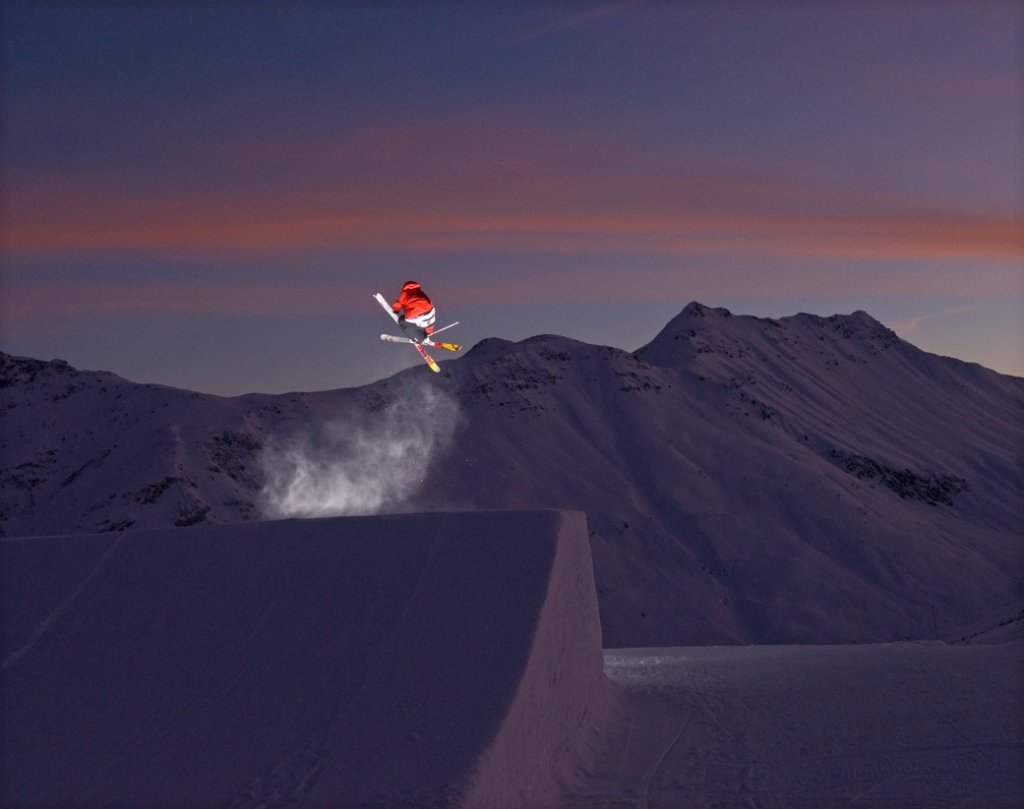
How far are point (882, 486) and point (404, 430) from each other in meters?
41.5

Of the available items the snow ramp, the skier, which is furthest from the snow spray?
the skier

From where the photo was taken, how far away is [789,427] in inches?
3770

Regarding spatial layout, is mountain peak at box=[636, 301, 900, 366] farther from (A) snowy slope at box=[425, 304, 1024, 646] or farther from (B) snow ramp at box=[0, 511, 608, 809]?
(B) snow ramp at box=[0, 511, 608, 809]

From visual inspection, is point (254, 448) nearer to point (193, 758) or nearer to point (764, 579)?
point (764, 579)

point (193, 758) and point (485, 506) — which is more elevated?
point (193, 758)

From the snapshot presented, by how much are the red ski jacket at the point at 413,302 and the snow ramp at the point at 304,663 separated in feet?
14.2

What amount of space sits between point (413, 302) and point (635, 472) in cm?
6554

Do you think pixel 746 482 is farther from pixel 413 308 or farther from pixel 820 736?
pixel 413 308

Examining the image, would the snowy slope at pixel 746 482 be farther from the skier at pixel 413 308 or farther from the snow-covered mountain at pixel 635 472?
the skier at pixel 413 308

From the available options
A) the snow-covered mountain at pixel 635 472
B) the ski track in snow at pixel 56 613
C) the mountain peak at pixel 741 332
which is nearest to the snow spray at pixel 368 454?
the snow-covered mountain at pixel 635 472

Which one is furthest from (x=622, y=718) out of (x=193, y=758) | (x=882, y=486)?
(x=882, y=486)

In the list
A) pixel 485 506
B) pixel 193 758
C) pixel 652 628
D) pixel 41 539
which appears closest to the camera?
pixel 193 758

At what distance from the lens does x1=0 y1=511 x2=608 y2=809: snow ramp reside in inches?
595

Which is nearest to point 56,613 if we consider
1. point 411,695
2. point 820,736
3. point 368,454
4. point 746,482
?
point 411,695
